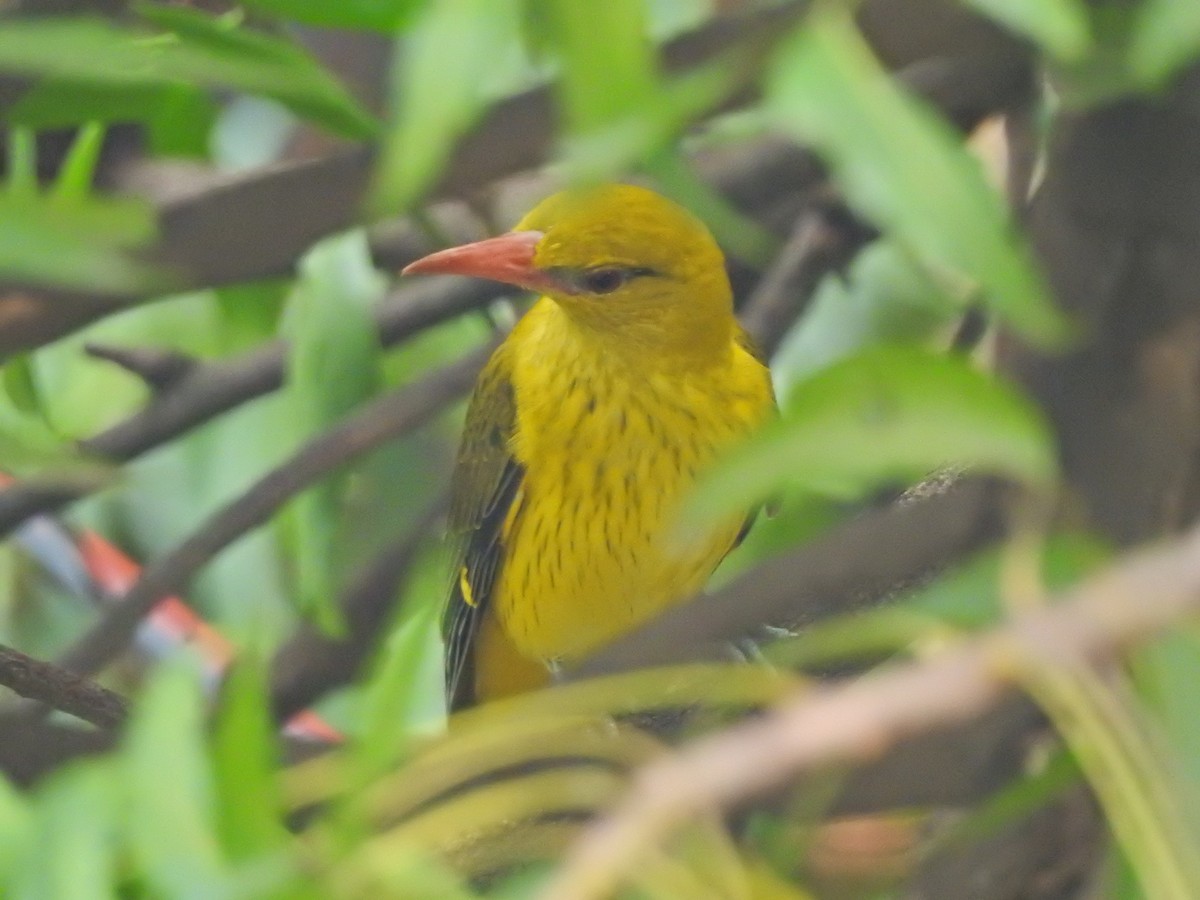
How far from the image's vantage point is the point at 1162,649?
553mm

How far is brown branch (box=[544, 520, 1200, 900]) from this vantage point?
1.36ft

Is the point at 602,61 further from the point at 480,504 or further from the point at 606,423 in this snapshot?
the point at 480,504

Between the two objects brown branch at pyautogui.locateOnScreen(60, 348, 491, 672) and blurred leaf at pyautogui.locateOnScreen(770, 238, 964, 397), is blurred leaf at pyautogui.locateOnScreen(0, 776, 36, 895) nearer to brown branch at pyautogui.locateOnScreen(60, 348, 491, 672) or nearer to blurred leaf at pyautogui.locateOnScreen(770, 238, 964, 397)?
brown branch at pyautogui.locateOnScreen(60, 348, 491, 672)

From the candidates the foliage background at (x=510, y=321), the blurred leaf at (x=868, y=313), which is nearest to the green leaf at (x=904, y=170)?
the foliage background at (x=510, y=321)

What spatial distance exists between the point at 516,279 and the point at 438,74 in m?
1.04

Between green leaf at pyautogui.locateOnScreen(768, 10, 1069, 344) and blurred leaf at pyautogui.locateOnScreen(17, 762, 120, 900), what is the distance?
0.34 meters

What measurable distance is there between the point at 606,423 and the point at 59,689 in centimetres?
66

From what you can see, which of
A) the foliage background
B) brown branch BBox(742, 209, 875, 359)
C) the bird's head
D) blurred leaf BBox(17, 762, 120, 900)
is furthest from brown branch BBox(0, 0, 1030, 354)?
blurred leaf BBox(17, 762, 120, 900)

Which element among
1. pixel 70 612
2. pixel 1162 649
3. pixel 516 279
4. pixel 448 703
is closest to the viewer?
pixel 1162 649

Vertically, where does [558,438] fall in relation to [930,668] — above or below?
above

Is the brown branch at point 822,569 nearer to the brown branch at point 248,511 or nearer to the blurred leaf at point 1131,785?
the blurred leaf at point 1131,785

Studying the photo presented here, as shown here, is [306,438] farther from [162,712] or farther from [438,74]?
[438,74]

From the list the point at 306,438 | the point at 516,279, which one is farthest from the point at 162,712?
the point at 306,438

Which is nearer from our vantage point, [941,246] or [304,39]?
[941,246]
